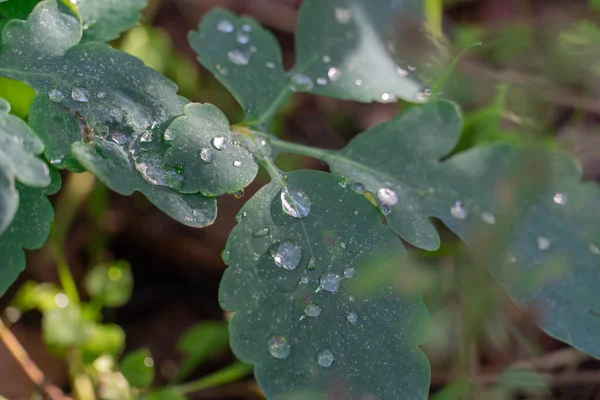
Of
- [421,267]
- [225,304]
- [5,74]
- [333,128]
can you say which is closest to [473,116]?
[421,267]

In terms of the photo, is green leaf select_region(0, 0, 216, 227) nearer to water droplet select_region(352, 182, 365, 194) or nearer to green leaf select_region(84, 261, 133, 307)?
water droplet select_region(352, 182, 365, 194)

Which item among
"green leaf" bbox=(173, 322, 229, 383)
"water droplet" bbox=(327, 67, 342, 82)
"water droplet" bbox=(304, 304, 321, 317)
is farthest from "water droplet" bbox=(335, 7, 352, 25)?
"green leaf" bbox=(173, 322, 229, 383)

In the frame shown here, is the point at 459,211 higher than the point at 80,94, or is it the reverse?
the point at 80,94

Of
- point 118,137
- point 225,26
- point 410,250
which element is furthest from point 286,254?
point 410,250

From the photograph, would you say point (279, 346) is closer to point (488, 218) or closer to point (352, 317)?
point (352, 317)

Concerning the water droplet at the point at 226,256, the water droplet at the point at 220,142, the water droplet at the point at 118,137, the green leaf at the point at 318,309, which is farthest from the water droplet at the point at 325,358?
the water droplet at the point at 118,137

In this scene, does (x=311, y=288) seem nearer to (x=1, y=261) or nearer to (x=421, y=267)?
(x=1, y=261)
